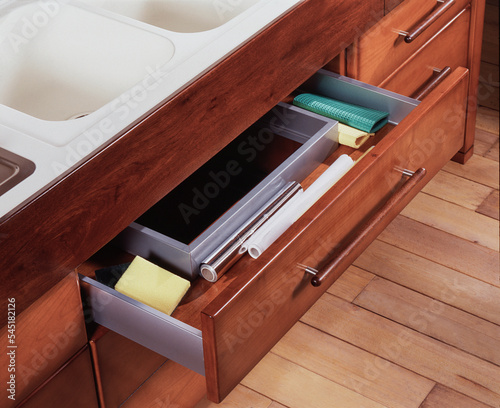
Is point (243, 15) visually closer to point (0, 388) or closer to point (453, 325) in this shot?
point (0, 388)

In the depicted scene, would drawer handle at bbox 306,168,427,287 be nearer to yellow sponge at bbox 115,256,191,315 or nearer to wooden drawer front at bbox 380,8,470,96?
yellow sponge at bbox 115,256,191,315

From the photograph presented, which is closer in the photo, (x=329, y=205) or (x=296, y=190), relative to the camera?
(x=329, y=205)

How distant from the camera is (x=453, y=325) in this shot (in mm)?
1818

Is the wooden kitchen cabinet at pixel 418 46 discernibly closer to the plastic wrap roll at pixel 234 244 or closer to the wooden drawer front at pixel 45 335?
the plastic wrap roll at pixel 234 244

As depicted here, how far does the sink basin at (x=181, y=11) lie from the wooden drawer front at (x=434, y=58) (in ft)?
1.38

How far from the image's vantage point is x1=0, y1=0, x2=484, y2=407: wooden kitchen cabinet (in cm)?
104

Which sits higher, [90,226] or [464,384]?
[90,226]

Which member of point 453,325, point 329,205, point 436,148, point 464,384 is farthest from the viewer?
point 453,325

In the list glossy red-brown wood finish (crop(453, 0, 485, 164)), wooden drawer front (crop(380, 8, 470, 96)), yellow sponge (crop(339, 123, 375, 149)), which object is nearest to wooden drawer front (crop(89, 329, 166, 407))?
yellow sponge (crop(339, 123, 375, 149))

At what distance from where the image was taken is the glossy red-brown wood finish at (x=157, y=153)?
3.25 ft

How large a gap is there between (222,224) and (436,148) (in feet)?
1.61

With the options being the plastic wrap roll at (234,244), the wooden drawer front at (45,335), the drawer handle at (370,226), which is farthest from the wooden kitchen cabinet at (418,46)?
the wooden drawer front at (45,335)

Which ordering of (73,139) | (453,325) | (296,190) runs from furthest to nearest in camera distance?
(453,325), (296,190), (73,139)

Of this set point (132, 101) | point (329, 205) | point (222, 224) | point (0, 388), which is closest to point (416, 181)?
point (329, 205)
